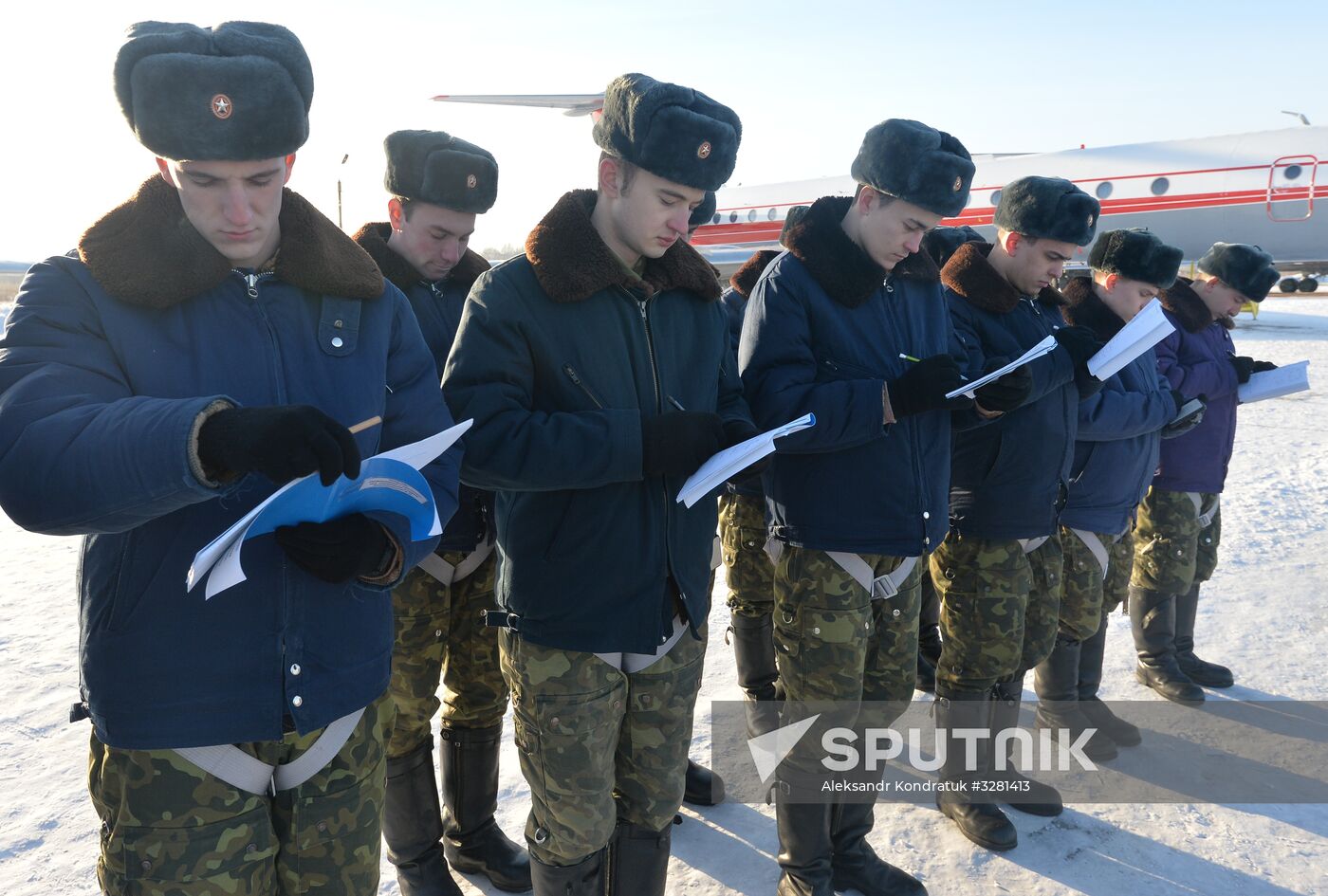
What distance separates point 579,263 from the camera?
219 centimetres

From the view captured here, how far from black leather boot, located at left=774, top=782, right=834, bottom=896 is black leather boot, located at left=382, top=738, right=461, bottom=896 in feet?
3.45

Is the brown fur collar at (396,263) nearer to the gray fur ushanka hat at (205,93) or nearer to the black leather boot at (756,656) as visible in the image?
the gray fur ushanka hat at (205,93)

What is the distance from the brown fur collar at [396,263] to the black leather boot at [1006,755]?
8.43 ft

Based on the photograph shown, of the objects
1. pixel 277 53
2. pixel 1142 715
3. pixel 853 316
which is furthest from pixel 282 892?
pixel 1142 715

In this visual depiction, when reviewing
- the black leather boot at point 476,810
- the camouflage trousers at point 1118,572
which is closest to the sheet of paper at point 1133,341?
the camouflage trousers at point 1118,572

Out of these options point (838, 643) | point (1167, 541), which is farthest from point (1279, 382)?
point (838, 643)

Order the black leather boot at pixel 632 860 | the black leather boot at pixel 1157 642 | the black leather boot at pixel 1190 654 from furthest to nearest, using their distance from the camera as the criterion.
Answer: the black leather boot at pixel 1190 654
the black leather boot at pixel 1157 642
the black leather boot at pixel 632 860

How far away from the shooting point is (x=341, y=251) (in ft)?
5.81

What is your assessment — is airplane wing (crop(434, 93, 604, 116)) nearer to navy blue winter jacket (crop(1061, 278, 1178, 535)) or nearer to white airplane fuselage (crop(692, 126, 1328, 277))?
white airplane fuselage (crop(692, 126, 1328, 277))

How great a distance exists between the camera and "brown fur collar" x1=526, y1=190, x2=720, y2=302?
2170 mm

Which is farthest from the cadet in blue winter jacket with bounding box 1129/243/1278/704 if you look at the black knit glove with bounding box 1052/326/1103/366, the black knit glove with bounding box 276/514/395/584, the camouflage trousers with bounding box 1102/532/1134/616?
the black knit glove with bounding box 276/514/395/584

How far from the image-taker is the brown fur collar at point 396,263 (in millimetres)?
2955

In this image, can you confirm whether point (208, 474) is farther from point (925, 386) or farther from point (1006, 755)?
point (1006, 755)

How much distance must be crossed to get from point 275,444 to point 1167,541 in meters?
4.40
